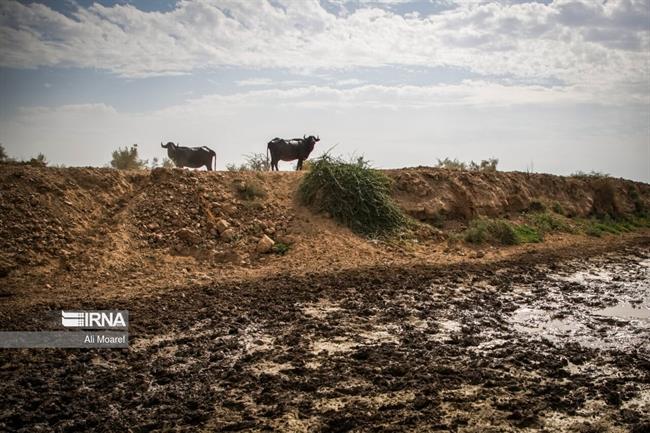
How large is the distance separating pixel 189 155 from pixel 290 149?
2.95 meters

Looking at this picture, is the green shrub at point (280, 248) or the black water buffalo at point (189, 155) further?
the black water buffalo at point (189, 155)

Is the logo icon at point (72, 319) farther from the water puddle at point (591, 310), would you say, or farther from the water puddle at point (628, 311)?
the water puddle at point (628, 311)

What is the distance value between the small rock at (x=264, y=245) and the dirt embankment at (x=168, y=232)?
108mm

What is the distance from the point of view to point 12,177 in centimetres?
920

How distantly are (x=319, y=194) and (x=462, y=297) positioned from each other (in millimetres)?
5049

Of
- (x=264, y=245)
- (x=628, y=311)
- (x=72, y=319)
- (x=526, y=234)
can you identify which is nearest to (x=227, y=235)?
(x=264, y=245)

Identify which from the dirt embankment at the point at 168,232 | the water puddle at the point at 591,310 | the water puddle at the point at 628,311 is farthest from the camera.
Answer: the dirt embankment at the point at 168,232

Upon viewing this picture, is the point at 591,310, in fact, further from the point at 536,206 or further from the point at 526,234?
the point at 536,206

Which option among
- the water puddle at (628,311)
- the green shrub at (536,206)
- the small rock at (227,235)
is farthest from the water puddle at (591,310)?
the green shrub at (536,206)

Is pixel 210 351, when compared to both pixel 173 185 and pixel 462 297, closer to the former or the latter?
pixel 462 297

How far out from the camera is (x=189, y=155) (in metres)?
15.1

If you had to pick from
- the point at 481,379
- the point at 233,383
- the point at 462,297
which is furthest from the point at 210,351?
the point at 462,297

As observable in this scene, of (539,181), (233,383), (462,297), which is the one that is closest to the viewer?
(233,383)

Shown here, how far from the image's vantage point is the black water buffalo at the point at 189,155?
49.6 ft
